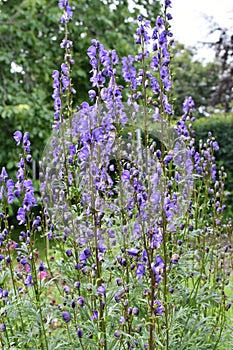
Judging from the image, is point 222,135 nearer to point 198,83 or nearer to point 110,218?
point 110,218

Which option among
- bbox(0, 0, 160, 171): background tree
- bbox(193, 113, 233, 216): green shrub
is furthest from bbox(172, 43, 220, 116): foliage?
bbox(0, 0, 160, 171): background tree

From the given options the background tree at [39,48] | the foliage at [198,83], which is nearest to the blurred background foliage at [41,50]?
the background tree at [39,48]

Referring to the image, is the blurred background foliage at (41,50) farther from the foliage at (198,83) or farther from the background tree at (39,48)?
the foliage at (198,83)

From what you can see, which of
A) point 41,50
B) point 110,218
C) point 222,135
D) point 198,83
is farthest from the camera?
point 198,83

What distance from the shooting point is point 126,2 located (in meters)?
10.4

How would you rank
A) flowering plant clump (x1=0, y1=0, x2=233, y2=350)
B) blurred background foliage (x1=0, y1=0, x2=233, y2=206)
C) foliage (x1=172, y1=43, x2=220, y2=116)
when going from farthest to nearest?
foliage (x1=172, y1=43, x2=220, y2=116) < blurred background foliage (x1=0, y1=0, x2=233, y2=206) < flowering plant clump (x1=0, y1=0, x2=233, y2=350)

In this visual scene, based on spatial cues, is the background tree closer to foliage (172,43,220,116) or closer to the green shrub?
the green shrub

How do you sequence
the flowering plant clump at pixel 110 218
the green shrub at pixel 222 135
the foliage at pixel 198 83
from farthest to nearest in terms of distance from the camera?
the foliage at pixel 198 83 < the green shrub at pixel 222 135 < the flowering plant clump at pixel 110 218

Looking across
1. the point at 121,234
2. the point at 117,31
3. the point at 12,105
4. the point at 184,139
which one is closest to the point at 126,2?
the point at 117,31

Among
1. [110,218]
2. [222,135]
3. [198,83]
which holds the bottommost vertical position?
[110,218]

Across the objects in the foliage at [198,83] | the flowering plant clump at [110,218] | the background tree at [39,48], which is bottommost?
the flowering plant clump at [110,218]

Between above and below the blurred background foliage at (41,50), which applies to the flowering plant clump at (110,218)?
below

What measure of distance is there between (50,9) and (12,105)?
2024 millimetres

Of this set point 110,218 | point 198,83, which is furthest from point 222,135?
point 198,83
